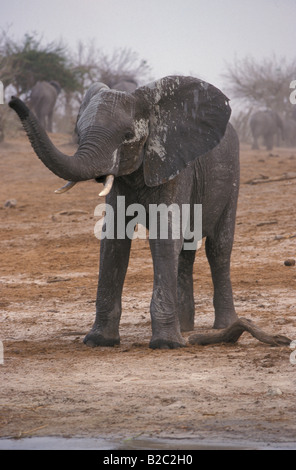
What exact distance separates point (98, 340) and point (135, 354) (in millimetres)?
462

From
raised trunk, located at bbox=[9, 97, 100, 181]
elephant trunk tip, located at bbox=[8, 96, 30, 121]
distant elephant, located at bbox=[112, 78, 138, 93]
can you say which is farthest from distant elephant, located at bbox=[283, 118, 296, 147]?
elephant trunk tip, located at bbox=[8, 96, 30, 121]

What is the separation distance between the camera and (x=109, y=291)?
224 inches

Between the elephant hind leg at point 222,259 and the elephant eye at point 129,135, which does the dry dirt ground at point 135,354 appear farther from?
the elephant eye at point 129,135

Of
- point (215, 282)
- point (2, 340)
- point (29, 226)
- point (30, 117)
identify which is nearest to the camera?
point (30, 117)

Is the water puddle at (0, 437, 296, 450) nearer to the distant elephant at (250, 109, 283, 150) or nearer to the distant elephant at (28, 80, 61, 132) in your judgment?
the distant elephant at (28, 80, 61, 132)

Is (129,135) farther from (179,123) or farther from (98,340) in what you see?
(98,340)

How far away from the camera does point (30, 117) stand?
4.58 meters

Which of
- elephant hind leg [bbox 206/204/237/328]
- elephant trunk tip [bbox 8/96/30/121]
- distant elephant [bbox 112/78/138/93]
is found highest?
distant elephant [bbox 112/78/138/93]

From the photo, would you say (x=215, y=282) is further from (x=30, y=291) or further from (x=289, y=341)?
(x=30, y=291)

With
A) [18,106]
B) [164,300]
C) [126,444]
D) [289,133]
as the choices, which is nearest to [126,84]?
[289,133]

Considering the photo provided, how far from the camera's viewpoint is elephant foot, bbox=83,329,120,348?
5.67 metres

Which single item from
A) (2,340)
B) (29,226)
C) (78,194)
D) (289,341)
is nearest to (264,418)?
(289,341)

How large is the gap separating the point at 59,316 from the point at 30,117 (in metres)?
2.62

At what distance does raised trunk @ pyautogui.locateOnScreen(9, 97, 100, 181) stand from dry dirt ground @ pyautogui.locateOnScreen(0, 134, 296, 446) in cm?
104
